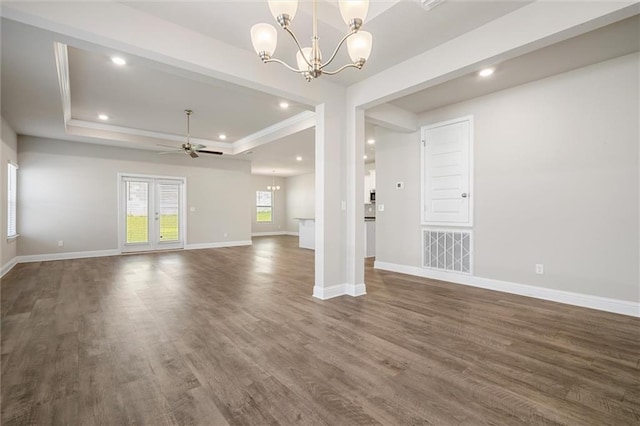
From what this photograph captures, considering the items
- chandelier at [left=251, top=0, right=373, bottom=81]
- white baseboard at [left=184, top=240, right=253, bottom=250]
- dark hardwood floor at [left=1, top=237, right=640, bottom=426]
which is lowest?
dark hardwood floor at [left=1, top=237, right=640, bottom=426]

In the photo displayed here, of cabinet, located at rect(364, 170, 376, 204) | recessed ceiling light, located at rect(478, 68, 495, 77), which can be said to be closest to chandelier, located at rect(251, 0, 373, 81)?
recessed ceiling light, located at rect(478, 68, 495, 77)

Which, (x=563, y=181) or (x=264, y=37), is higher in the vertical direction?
(x=264, y=37)

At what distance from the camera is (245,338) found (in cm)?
261

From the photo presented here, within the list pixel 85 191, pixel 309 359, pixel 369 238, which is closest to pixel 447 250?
pixel 369 238

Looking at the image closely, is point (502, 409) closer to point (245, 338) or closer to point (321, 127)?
point (245, 338)

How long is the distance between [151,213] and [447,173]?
7519mm

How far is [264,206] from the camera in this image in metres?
13.3

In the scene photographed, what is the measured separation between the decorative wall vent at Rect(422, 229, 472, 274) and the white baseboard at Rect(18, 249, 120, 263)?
293 inches

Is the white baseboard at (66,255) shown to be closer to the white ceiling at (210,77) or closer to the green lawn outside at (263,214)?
the white ceiling at (210,77)

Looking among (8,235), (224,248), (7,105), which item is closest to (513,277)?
(224,248)

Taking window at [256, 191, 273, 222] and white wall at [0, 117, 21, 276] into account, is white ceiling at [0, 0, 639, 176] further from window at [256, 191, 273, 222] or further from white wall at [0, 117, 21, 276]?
window at [256, 191, 273, 222]

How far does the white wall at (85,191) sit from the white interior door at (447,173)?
645 cm

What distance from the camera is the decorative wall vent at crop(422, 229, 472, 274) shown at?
15.0 feet

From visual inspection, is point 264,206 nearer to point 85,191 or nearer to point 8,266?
point 85,191
